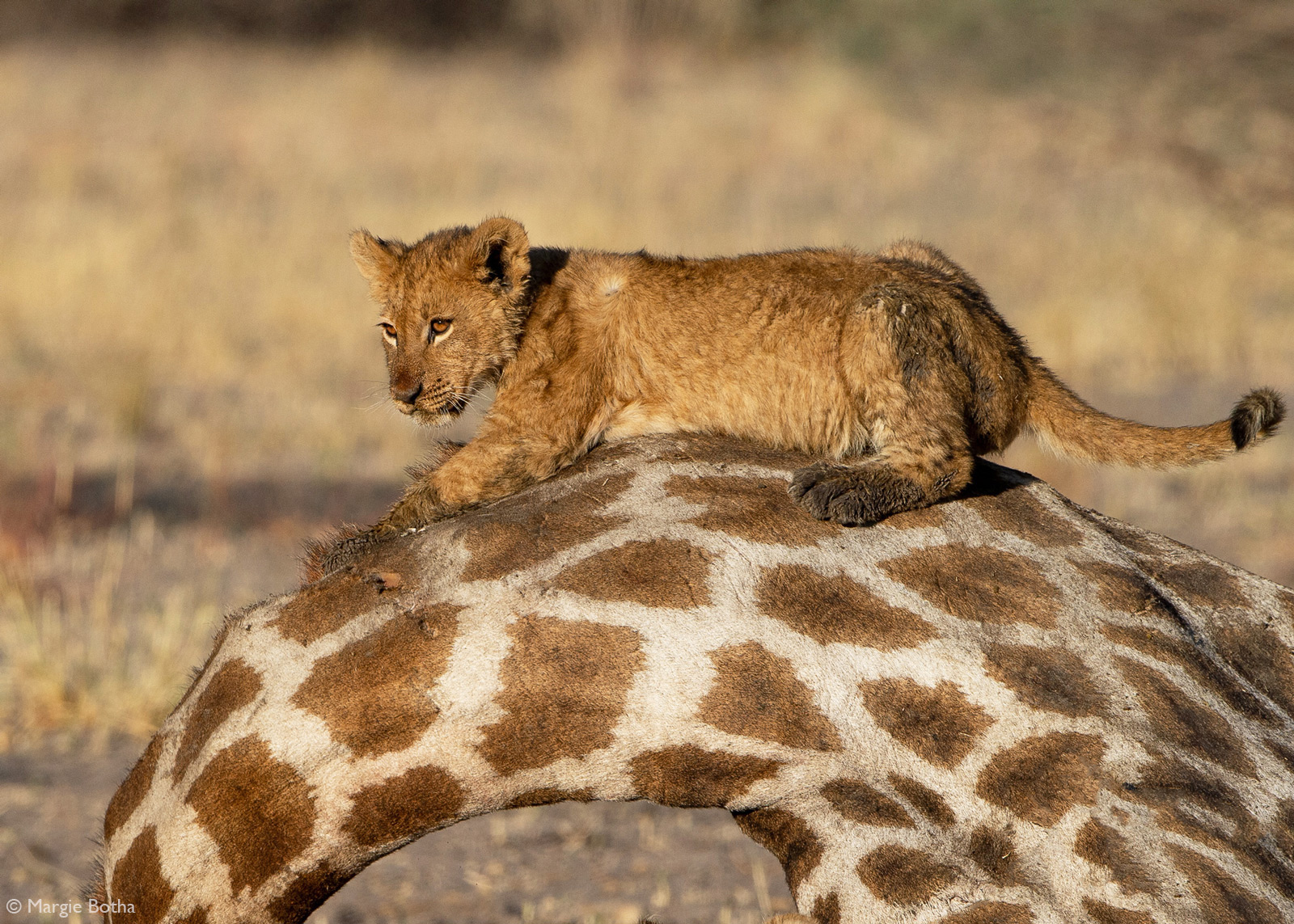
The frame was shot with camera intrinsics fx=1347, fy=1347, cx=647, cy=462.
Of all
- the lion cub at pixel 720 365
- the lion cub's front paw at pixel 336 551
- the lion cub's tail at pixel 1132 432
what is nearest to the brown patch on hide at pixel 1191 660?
the lion cub at pixel 720 365

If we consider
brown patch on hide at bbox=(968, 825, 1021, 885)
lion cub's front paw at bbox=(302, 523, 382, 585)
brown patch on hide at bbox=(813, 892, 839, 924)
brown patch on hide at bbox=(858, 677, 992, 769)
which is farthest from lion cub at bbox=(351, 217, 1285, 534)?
brown patch on hide at bbox=(813, 892, 839, 924)

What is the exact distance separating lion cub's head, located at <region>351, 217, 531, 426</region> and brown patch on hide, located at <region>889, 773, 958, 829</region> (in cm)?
199

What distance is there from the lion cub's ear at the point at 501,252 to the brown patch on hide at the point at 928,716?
190 centimetres

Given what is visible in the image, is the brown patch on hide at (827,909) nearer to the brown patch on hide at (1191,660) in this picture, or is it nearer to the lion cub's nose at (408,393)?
the brown patch on hide at (1191,660)

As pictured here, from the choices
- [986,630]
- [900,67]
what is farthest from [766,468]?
[900,67]

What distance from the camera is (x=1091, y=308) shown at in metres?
14.7

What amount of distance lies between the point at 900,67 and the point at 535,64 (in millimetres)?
9696

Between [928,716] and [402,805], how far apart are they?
4.47 ft

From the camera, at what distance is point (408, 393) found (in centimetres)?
451

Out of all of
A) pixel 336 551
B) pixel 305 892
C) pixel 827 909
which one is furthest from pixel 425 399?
pixel 827 909

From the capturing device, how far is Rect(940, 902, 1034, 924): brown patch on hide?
313 cm

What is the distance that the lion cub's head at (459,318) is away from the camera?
4500 mm

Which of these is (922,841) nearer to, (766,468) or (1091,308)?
(766,468)

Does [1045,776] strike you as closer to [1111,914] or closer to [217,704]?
[1111,914]
